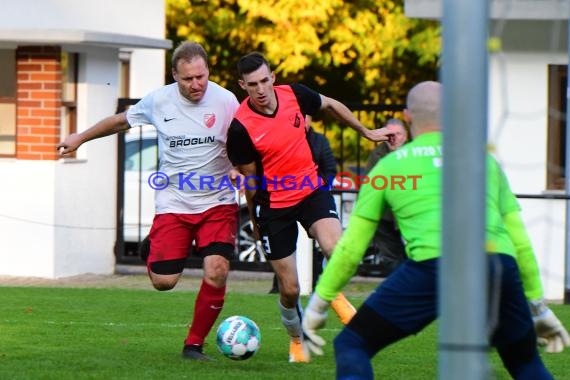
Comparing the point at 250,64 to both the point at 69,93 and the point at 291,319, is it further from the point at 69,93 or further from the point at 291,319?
the point at 69,93

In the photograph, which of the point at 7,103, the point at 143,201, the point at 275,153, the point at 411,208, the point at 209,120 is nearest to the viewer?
the point at 411,208

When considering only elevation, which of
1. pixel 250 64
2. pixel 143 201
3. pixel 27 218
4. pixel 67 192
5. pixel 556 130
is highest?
pixel 250 64

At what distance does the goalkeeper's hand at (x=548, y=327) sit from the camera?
6.22m

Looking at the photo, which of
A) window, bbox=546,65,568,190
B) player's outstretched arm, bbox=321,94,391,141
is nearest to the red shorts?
player's outstretched arm, bbox=321,94,391,141

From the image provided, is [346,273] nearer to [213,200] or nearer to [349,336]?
[349,336]

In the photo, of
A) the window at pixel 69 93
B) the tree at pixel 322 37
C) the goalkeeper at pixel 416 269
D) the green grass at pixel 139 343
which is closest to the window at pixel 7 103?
the window at pixel 69 93

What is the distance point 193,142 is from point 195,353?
143cm

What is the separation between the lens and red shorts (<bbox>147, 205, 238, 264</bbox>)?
9.46m

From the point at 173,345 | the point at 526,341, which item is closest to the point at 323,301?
the point at 526,341

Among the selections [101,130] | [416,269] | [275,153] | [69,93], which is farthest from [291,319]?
[69,93]

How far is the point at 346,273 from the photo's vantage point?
19.6 feet

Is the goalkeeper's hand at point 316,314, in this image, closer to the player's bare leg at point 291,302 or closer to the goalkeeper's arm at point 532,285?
the goalkeeper's arm at point 532,285

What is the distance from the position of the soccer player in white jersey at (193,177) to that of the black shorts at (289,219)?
13.1 inches

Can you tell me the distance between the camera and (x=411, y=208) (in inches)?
238
